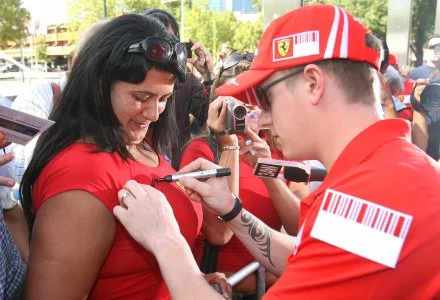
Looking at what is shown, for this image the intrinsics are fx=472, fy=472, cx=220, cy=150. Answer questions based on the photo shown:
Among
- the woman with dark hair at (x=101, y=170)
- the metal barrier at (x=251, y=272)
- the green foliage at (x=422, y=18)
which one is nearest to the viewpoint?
the woman with dark hair at (x=101, y=170)

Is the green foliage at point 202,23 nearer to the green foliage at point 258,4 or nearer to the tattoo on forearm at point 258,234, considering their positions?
the green foliage at point 258,4

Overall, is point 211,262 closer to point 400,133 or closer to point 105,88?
point 105,88

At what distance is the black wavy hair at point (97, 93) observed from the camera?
1.91 metres

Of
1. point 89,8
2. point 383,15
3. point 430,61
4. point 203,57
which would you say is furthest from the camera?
point 89,8

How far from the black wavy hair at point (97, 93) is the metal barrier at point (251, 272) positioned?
33.0 inches

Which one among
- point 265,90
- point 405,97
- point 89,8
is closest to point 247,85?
point 265,90

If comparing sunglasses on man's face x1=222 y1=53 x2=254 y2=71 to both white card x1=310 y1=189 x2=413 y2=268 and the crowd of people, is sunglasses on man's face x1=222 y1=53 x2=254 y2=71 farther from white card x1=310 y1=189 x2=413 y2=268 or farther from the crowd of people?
white card x1=310 y1=189 x2=413 y2=268

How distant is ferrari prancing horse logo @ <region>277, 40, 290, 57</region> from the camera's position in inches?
60.1

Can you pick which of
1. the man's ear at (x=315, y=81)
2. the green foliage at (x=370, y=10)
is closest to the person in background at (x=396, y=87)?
the man's ear at (x=315, y=81)

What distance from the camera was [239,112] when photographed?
2707 mm

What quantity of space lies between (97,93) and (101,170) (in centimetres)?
36

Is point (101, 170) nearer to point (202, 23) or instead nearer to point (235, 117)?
point (235, 117)

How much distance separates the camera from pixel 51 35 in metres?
78.2

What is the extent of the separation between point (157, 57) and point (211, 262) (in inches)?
48.6
